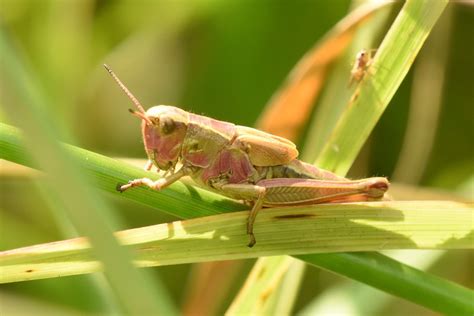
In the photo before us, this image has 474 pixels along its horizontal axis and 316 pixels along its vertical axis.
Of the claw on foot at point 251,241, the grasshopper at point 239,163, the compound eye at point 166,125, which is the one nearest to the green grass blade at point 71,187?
the claw on foot at point 251,241

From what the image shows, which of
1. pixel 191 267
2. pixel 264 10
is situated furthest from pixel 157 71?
pixel 191 267

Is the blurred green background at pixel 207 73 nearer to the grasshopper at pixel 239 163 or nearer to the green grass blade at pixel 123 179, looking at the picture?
the grasshopper at pixel 239 163

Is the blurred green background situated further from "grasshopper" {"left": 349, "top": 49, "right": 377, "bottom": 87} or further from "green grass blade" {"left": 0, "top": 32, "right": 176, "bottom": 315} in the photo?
"green grass blade" {"left": 0, "top": 32, "right": 176, "bottom": 315}

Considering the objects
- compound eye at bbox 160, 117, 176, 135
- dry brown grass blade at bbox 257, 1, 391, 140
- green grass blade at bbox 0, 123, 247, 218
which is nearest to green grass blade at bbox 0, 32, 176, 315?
green grass blade at bbox 0, 123, 247, 218

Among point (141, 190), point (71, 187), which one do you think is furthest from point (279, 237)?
point (71, 187)

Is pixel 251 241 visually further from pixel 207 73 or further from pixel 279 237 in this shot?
pixel 207 73

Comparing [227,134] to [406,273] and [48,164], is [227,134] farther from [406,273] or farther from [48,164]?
[48,164]
